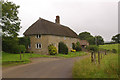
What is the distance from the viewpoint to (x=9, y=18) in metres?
17.9

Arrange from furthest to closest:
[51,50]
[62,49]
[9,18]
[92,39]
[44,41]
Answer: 1. [92,39]
2. [62,49]
3. [44,41]
4. [51,50]
5. [9,18]


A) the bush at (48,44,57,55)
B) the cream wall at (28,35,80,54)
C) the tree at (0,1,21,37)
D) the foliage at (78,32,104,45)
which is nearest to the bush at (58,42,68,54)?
the cream wall at (28,35,80,54)

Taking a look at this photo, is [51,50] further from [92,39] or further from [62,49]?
[92,39]

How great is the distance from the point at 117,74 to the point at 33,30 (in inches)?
933

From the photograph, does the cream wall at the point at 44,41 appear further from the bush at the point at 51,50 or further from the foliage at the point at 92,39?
the foliage at the point at 92,39

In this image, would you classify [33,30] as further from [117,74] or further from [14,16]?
[117,74]

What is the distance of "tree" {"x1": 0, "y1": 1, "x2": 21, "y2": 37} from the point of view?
667 inches

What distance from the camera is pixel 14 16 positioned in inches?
726

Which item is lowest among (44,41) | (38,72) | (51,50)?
(38,72)

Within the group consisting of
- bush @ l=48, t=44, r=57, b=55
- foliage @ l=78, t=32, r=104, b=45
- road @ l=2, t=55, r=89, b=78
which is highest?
foliage @ l=78, t=32, r=104, b=45

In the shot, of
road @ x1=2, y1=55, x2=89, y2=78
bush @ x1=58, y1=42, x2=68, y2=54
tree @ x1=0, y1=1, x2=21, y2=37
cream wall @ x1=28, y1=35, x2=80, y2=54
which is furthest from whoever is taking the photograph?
bush @ x1=58, y1=42, x2=68, y2=54

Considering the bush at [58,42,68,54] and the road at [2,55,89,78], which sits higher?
the bush at [58,42,68,54]

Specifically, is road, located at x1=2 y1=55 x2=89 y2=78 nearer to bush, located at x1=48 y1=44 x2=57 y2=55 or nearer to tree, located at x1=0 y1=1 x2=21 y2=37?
tree, located at x1=0 y1=1 x2=21 y2=37

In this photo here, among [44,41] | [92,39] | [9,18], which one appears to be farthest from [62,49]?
[92,39]
